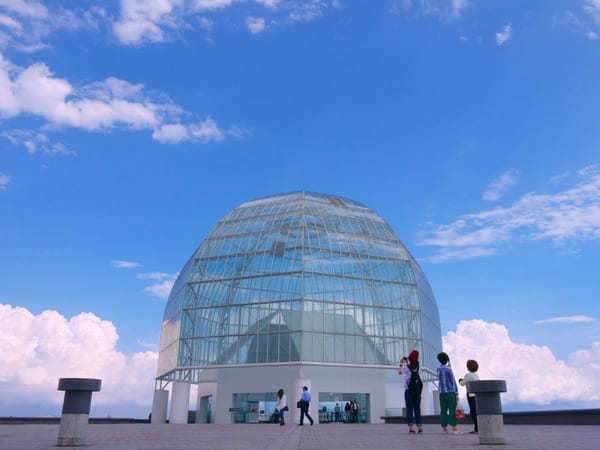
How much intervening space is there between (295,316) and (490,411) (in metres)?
29.8

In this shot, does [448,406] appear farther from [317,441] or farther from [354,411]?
[354,411]

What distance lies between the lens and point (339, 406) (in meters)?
44.4

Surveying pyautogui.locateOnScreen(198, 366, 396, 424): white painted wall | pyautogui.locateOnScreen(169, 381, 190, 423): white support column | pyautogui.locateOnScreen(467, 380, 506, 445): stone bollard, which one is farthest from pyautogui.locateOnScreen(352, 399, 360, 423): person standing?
pyautogui.locateOnScreen(467, 380, 506, 445): stone bollard

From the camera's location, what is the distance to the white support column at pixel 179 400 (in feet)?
149

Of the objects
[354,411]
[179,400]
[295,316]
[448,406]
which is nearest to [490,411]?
[448,406]

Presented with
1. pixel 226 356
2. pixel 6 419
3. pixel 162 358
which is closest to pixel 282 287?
pixel 226 356

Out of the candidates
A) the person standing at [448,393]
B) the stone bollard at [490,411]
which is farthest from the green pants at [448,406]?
the stone bollard at [490,411]

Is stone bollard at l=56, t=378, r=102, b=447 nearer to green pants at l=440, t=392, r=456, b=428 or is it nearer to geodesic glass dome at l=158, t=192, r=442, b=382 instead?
green pants at l=440, t=392, r=456, b=428

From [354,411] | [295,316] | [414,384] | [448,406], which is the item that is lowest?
[354,411]

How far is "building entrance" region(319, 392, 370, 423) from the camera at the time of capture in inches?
1716

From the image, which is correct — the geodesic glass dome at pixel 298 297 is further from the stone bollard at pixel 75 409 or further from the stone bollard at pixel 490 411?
the stone bollard at pixel 490 411

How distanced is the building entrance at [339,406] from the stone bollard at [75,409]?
1273 inches

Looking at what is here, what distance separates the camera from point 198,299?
149 ft

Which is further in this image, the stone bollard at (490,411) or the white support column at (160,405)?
the white support column at (160,405)
